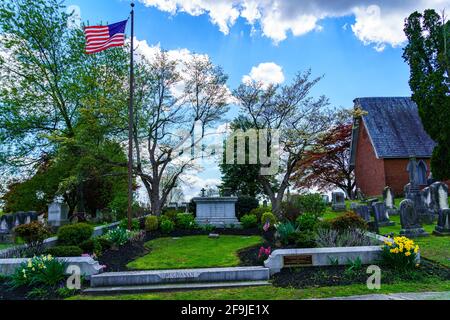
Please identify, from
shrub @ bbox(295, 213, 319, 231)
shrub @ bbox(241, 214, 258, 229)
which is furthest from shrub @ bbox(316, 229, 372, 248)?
shrub @ bbox(241, 214, 258, 229)

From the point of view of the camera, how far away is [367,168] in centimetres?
3014

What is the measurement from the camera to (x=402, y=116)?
1155 inches

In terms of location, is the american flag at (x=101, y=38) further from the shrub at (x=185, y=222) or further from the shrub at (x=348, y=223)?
the shrub at (x=348, y=223)

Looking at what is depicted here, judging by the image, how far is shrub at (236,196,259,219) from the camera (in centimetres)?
2039

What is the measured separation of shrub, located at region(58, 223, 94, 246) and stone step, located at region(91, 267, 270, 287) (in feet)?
12.9

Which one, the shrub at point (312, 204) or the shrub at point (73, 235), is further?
the shrub at point (312, 204)

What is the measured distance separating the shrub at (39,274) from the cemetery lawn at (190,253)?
195cm

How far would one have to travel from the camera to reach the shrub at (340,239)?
8.98 metres

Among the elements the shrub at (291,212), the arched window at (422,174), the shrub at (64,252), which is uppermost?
the arched window at (422,174)

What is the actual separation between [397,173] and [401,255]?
21823 mm

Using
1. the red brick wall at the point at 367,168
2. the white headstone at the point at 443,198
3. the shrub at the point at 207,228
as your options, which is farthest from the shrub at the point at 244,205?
the red brick wall at the point at 367,168

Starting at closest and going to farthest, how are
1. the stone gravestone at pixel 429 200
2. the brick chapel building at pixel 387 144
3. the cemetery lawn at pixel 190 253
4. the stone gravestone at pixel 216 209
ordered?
the cemetery lawn at pixel 190 253 < the stone gravestone at pixel 429 200 < the stone gravestone at pixel 216 209 < the brick chapel building at pixel 387 144
